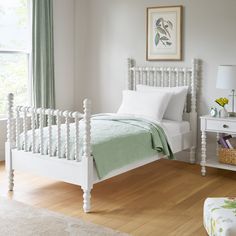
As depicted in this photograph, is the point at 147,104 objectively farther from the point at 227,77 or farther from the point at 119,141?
the point at 119,141

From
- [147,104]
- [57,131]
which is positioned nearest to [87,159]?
[57,131]

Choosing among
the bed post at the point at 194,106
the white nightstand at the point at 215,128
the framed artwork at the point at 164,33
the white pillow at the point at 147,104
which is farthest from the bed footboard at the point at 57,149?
the framed artwork at the point at 164,33

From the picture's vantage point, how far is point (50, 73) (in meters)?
5.90

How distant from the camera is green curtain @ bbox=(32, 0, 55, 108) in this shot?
5.65m

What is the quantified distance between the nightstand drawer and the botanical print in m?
1.26

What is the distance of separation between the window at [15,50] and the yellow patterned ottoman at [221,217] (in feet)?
11.2

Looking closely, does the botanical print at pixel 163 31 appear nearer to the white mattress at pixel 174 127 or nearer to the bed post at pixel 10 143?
the white mattress at pixel 174 127

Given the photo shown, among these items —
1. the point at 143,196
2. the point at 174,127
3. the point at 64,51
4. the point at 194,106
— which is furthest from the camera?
the point at 64,51

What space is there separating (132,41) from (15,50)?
155 centimetres

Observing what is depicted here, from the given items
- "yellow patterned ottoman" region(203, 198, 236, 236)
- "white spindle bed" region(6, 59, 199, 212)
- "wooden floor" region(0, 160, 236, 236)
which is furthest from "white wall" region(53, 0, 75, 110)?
"yellow patterned ottoman" region(203, 198, 236, 236)

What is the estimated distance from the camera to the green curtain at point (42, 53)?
223 inches

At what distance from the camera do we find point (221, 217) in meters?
2.77

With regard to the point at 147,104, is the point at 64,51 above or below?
above

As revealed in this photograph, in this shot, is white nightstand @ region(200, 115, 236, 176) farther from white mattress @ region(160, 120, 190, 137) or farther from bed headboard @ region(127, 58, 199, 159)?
bed headboard @ region(127, 58, 199, 159)
